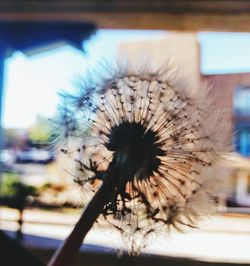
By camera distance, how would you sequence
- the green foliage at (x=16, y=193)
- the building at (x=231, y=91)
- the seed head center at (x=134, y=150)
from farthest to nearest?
the green foliage at (x=16, y=193) < the building at (x=231, y=91) < the seed head center at (x=134, y=150)

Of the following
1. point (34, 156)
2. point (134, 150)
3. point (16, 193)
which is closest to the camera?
point (134, 150)

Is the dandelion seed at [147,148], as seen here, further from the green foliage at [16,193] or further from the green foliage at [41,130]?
the green foliage at [16,193]

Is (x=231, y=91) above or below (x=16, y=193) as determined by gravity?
above

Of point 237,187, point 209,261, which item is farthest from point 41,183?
point 237,187

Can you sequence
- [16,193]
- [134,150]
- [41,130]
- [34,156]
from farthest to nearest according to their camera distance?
[16,193] < [34,156] < [41,130] < [134,150]

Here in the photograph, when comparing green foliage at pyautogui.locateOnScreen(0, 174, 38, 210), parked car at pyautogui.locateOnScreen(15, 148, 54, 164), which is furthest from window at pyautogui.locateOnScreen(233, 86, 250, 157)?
green foliage at pyautogui.locateOnScreen(0, 174, 38, 210)

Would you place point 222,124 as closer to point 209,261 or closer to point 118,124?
point 118,124

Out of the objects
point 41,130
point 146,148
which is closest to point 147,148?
point 146,148

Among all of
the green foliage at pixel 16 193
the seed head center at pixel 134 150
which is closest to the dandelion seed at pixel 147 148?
the seed head center at pixel 134 150

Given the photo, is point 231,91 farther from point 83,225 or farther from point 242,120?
point 83,225
